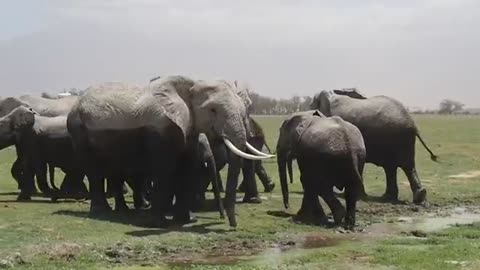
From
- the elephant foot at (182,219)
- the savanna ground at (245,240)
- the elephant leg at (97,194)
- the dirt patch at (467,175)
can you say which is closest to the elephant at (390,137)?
the savanna ground at (245,240)

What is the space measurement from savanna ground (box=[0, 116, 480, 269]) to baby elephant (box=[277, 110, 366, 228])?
0.64 meters

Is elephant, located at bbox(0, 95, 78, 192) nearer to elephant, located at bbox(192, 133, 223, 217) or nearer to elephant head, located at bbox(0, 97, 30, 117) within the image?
elephant head, located at bbox(0, 97, 30, 117)

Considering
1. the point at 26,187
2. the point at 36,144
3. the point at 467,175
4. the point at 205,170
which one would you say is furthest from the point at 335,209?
the point at 467,175

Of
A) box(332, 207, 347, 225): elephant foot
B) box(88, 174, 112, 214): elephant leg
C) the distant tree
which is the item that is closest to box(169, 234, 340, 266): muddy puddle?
box(332, 207, 347, 225): elephant foot

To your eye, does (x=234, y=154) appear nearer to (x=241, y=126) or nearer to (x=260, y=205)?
(x=241, y=126)

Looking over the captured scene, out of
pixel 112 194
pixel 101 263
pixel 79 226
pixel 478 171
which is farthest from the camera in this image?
pixel 478 171

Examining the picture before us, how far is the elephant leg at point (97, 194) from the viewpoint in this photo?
768 inches

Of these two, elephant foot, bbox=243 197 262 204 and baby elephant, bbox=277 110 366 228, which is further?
elephant foot, bbox=243 197 262 204

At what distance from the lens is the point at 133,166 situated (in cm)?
1909

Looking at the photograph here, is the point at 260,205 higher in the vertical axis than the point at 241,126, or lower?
lower

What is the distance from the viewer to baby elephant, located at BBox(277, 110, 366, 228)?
62.4 feet

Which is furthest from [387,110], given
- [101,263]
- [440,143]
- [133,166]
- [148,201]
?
[440,143]

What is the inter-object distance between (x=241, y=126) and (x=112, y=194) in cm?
538

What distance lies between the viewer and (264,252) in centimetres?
1587
